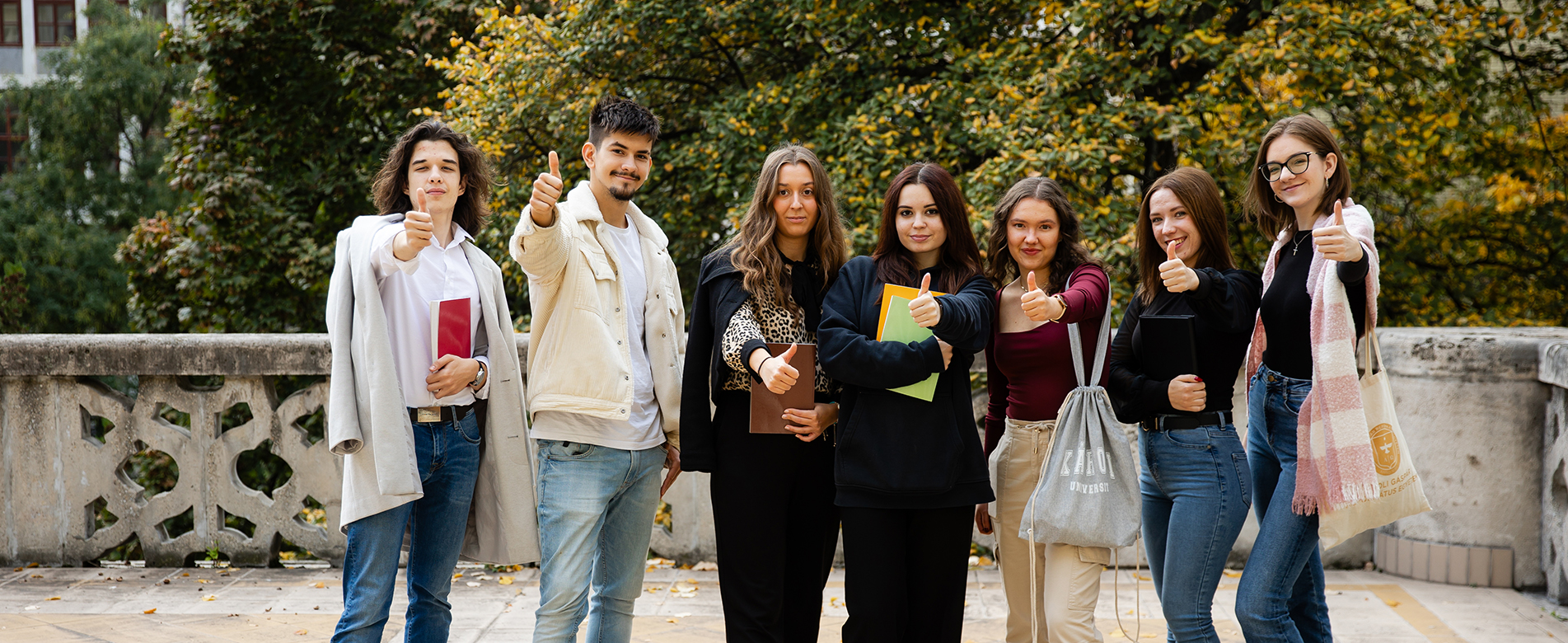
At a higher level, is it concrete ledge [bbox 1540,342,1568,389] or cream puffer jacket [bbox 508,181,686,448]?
cream puffer jacket [bbox 508,181,686,448]

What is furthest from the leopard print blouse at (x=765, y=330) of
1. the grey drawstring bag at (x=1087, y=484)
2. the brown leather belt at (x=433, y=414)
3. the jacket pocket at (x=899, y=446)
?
the brown leather belt at (x=433, y=414)

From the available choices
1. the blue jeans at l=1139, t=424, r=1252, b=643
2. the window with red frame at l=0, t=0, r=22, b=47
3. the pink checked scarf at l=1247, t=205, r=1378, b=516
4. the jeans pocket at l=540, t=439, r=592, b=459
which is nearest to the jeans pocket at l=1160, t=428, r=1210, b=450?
the blue jeans at l=1139, t=424, r=1252, b=643

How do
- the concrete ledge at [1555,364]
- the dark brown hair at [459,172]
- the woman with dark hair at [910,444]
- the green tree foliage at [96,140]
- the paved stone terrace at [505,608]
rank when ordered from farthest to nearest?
the green tree foliage at [96,140] < the concrete ledge at [1555,364] < the paved stone terrace at [505,608] < the dark brown hair at [459,172] < the woman with dark hair at [910,444]

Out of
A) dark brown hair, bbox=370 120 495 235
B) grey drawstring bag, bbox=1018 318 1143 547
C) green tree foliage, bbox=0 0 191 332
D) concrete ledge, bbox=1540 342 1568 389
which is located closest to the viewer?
grey drawstring bag, bbox=1018 318 1143 547

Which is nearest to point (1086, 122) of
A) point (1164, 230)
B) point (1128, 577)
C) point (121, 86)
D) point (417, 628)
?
point (1128, 577)

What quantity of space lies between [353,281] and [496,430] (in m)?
0.61

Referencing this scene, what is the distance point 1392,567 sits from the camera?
516 centimetres

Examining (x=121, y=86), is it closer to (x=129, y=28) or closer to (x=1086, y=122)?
(x=129, y=28)

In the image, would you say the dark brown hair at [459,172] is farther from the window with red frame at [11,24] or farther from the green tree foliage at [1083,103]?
the window with red frame at [11,24]

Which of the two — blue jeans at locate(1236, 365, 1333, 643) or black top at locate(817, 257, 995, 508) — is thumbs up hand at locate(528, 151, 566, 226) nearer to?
black top at locate(817, 257, 995, 508)

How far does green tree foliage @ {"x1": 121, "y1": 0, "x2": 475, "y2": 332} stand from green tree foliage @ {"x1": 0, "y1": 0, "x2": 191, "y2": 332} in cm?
1427

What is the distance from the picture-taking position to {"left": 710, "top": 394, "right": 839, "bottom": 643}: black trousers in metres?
3.16

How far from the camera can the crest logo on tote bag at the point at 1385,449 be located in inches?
117

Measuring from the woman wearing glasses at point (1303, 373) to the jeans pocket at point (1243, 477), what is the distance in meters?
0.08
